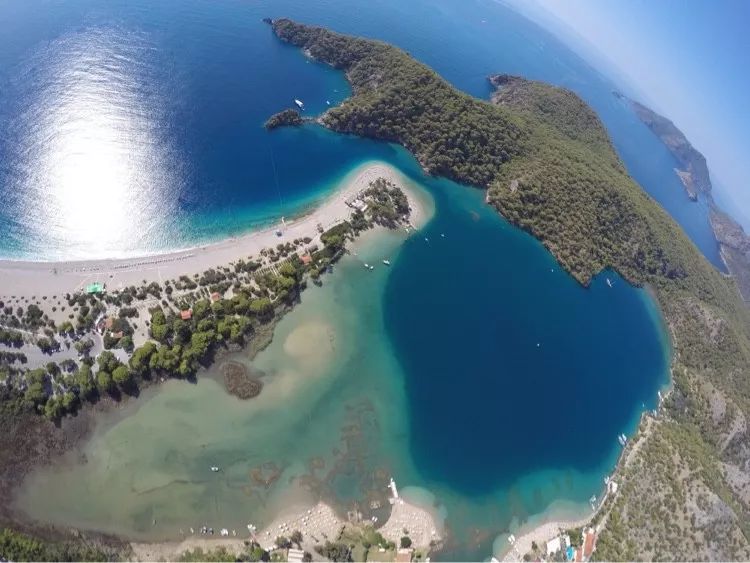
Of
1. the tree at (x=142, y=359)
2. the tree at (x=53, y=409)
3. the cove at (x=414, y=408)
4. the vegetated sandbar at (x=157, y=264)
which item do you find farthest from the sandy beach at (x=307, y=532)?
the vegetated sandbar at (x=157, y=264)

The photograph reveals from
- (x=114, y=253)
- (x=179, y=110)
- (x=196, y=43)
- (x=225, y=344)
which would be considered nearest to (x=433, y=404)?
(x=225, y=344)

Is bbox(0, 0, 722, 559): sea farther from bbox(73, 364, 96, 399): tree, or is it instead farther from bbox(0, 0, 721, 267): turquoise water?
bbox(73, 364, 96, 399): tree

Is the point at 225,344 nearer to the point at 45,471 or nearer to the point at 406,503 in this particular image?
the point at 45,471

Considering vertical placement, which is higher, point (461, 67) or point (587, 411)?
point (461, 67)

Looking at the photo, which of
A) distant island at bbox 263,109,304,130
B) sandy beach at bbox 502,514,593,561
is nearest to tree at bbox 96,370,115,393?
sandy beach at bbox 502,514,593,561

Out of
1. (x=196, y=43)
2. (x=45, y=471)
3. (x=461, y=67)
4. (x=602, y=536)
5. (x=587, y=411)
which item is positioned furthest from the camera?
(x=461, y=67)

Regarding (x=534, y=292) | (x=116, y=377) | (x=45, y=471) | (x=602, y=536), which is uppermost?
(x=534, y=292)

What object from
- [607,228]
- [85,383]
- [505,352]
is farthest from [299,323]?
[607,228]
